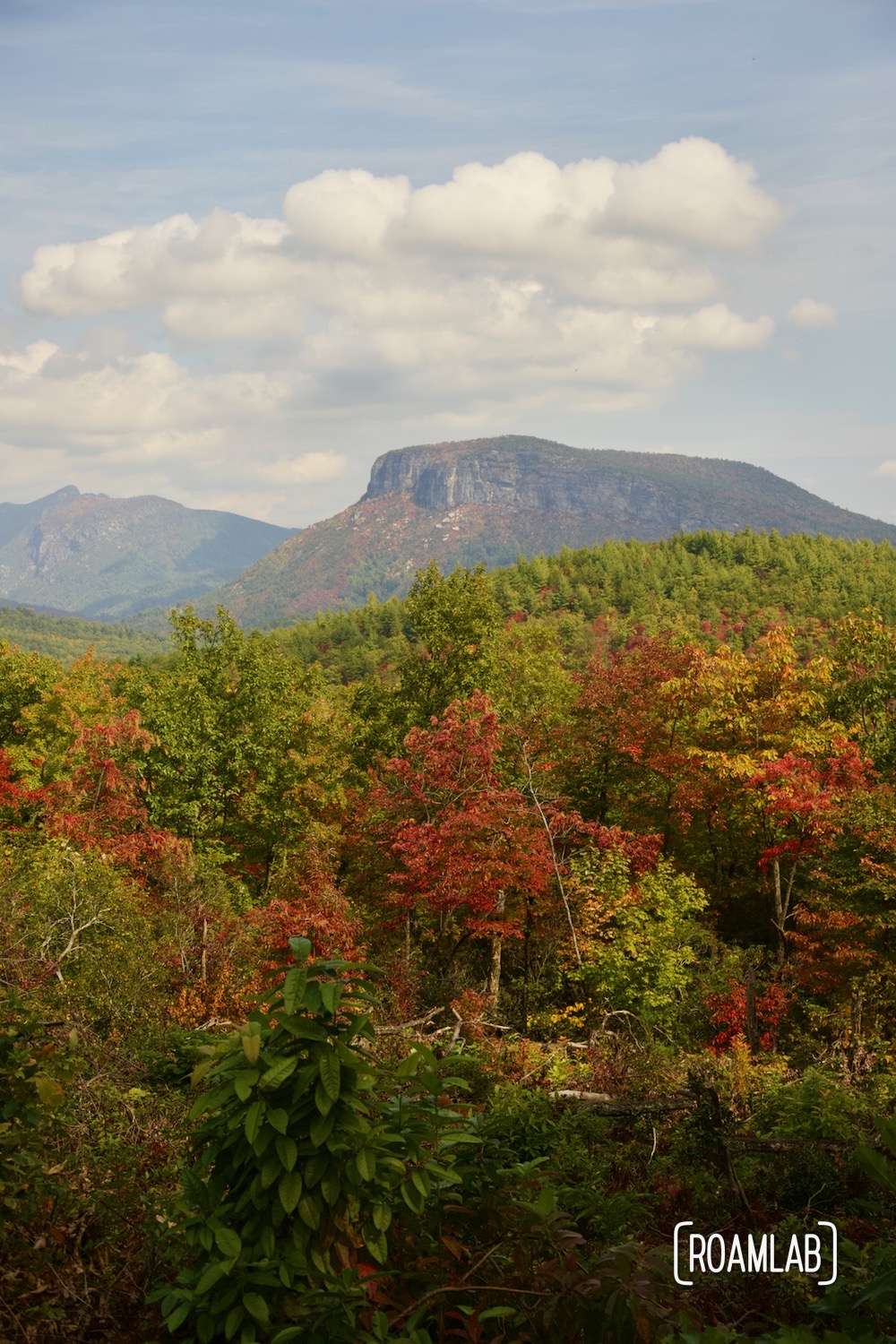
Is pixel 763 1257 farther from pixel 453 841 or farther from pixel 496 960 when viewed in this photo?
pixel 496 960

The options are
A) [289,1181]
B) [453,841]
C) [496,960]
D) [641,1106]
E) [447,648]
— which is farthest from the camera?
[447,648]

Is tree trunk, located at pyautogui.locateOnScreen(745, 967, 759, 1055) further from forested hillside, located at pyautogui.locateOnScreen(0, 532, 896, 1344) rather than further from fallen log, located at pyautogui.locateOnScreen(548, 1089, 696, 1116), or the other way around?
fallen log, located at pyautogui.locateOnScreen(548, 1089, 696, 1116)

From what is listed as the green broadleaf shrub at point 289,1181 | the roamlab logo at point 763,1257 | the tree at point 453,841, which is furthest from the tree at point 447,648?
the green broadleaf shrub at point 289,1181

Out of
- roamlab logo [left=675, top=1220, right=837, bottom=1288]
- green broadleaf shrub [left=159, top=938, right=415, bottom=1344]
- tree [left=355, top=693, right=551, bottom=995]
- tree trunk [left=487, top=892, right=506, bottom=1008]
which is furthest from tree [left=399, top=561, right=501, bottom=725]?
green broadleaf shrub [left=159, top=938, right=415, bottom=1344]

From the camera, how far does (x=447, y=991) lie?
14.1 m

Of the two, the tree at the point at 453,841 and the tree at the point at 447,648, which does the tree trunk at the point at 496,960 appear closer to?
the tree at the point at 453,841

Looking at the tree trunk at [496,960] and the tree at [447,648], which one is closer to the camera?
the tree trunk at [496,960]

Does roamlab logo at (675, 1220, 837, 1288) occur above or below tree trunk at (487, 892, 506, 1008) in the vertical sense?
above

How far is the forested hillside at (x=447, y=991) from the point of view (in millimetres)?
2527

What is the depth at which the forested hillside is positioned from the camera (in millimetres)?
2527

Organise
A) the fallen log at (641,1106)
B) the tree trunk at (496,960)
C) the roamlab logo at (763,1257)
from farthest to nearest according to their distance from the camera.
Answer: the tree trunk at (496,960)
the fallen log at (641,1106)
the roamlab logo at (763,1257)

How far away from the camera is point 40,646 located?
160750 millimetres

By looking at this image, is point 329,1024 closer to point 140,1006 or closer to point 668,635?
point 140,1006

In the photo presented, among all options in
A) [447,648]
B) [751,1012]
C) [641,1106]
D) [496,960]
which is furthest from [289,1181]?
[447,648]
